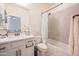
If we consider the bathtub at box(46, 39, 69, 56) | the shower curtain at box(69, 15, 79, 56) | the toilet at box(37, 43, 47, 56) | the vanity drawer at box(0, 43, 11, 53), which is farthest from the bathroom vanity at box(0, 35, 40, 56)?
the shower curtain at box(69, 15, 79, 56)

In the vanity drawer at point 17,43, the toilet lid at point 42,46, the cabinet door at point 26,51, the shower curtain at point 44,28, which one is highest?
the shower curtain at point 44,28

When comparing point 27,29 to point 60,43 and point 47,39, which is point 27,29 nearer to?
point 47,39

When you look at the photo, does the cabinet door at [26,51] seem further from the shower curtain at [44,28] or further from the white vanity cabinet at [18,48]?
the shower curtain at [44,28]

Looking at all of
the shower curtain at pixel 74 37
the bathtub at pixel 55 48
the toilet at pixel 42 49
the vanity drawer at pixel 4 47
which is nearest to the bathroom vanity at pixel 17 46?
the vanity drawer at pixel 4 47

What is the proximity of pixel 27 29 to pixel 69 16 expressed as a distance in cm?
60

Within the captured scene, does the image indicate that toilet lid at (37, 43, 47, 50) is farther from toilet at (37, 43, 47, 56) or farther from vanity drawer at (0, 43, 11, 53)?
vanity drawer at (0, 43, 11, 53)

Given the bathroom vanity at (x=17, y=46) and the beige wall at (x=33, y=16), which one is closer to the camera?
the bathroom vanity at (x=17, y=46)

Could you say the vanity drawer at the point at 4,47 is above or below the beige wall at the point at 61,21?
below

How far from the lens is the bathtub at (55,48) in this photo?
161cm

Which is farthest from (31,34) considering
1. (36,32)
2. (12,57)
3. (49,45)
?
(12,57)

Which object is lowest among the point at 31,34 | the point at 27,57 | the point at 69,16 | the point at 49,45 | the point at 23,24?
the point at 27,57

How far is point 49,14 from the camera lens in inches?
64.6

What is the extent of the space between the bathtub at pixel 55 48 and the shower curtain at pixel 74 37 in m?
0.10

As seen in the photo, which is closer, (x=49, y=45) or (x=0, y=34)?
(x=0, y=34)
